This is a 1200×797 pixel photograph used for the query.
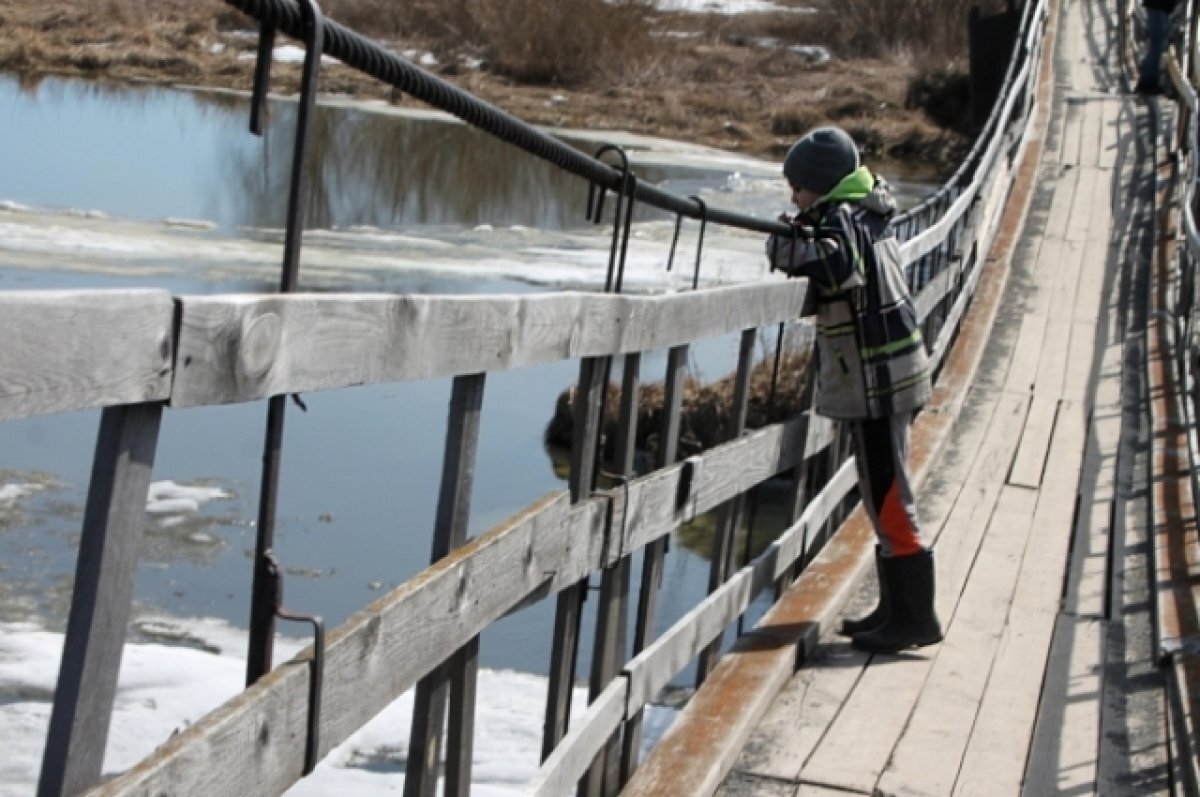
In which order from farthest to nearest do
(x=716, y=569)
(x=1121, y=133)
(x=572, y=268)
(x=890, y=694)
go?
(x=572, y=268) → (x=1121, y=133) → (x=716, y=569) → (x=890, y=694)

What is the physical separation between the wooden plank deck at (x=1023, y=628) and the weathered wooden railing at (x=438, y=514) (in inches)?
14.2

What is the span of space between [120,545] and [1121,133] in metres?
16.6

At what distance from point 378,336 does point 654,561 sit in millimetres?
2071

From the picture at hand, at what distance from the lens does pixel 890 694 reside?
4.67m

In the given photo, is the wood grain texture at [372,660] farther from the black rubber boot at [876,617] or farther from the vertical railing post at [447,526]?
the black rubber boot at [876,617]

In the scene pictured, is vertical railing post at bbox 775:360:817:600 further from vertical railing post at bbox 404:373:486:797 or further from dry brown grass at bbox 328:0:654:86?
dry brown grass at bbox 328:0:654:86

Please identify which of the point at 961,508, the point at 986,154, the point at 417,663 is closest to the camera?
the point at 417,663

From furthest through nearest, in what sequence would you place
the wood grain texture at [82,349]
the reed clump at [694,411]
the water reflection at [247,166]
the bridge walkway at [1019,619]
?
the water reflection at [247,166], the reed clump at [694,411], the bridge walkway at [1019,619], the wood grain texture at [82,349]

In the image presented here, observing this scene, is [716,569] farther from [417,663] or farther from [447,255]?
[447,255]

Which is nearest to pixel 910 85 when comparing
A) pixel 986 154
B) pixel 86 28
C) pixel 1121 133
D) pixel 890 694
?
pixel 86 28

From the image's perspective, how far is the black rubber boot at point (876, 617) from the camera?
4.93 metres

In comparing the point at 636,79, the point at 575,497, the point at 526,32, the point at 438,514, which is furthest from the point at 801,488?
the point at 526,32

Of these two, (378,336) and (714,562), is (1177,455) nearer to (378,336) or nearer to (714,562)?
(714,562)

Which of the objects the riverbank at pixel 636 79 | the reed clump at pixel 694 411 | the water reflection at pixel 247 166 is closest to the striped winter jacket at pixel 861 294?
the reed clump at pixel 694 411
